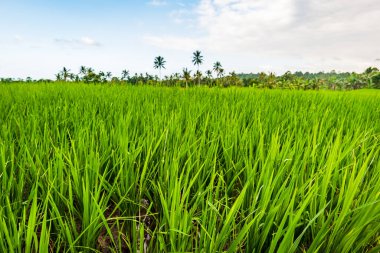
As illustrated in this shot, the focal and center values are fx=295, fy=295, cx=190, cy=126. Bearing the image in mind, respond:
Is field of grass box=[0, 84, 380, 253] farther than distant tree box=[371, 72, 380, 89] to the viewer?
No

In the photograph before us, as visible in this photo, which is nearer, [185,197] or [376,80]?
[185,197]

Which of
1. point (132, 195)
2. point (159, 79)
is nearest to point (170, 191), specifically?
point (132, 195)

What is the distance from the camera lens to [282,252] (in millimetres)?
581

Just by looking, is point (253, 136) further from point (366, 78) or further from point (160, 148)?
point (366, 78)

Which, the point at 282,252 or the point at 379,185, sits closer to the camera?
the point at 282,252

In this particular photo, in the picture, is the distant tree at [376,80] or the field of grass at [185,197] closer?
the field of grass at [185,197]

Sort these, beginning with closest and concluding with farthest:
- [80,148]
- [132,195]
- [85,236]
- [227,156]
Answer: [85,236] → [132,195] → [80,148] → [227,156]

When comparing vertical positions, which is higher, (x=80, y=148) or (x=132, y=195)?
(x=80, y=148)

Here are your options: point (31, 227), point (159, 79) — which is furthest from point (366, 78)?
point (31, 227)

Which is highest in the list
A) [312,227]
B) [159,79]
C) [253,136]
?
[159,79]

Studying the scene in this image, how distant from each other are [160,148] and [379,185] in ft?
2.68

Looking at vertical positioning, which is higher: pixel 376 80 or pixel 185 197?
pixel 376 80

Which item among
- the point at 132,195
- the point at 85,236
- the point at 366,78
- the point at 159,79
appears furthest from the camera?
the point at 366,78

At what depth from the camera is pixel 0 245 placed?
25.0 inches
